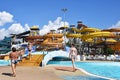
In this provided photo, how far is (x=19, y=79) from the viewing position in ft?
32.9

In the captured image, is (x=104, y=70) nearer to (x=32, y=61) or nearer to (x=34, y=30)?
(x=32, y=61)

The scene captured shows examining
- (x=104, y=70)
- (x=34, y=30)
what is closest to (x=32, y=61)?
(x=104, y=70)

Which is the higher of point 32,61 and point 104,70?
point 32,61

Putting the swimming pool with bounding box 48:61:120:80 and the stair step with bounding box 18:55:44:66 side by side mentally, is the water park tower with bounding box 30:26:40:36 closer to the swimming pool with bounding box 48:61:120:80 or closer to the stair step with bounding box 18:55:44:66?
the swimming pool with bounding box 48:61:120:80

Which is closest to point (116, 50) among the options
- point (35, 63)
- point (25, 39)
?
point (25, 39)

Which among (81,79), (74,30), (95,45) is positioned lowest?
(81,79)

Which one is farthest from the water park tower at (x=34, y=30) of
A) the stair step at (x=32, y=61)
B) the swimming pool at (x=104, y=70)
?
the stair step at (x=32, y=61)

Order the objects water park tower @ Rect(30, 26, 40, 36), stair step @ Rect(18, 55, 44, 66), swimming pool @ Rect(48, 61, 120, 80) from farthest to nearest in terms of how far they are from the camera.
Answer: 1. water park tower @ Rect(30, 26, 40, 36)
2. stair step @ Rect(18, 55, 44, 66)
3. swimming pool @ Rect(48, 61, 120, 80)

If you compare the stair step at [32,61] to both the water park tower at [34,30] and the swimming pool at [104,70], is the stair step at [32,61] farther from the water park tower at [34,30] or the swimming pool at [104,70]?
the water park tower at [34,30]

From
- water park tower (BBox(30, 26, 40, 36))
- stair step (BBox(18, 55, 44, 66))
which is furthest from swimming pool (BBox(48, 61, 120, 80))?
water park tower (BBox(30, 26, 40, 36))

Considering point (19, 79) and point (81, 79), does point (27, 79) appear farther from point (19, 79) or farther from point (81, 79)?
point (81, 79)

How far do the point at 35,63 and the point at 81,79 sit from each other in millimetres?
7714

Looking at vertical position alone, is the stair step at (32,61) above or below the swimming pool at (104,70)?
above

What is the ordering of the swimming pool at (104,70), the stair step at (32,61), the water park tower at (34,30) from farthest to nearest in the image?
the water park tower at (34,30) < the stair step at (32,61) < the swimming pool at (104,70)
